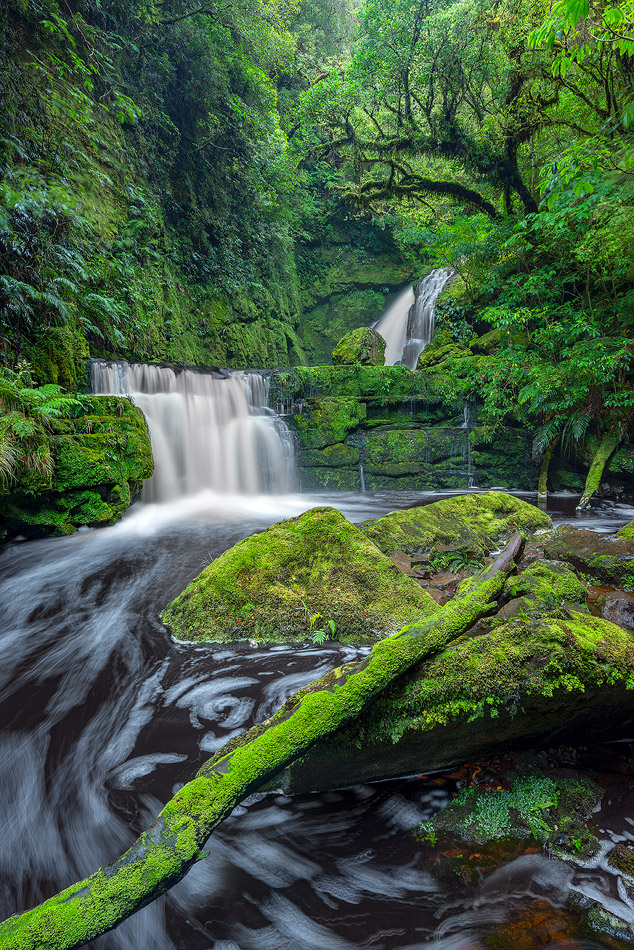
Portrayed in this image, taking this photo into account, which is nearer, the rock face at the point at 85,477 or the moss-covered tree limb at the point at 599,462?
the rock face at the point at 85,477

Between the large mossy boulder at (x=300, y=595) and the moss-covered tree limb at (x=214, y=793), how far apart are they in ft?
3.50

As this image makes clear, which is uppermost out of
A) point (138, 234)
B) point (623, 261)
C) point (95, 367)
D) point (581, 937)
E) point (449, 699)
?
point (138, 234)

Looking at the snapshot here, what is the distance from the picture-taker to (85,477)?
18.1 feet

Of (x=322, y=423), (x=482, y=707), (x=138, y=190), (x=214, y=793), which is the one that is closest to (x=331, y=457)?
(x=322, y=423)

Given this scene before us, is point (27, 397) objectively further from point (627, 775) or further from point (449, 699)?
point (627, 775)

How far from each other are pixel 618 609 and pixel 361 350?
10655 mm

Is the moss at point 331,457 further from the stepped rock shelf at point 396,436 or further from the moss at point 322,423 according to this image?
the moss at point 322,423

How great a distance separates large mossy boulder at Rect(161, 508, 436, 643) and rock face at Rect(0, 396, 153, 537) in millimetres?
2900

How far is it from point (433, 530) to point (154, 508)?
529 cm

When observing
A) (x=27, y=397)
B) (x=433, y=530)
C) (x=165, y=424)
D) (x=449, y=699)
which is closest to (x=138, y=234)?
(x=165, y=424)

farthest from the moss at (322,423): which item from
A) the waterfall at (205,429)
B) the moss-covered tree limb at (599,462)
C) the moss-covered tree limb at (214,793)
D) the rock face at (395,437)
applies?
the moss-covered tree limb at (214,793)

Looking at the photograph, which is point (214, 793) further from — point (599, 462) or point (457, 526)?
point (599, 462)

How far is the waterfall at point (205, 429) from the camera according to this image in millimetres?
8328

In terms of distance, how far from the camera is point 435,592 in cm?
370
